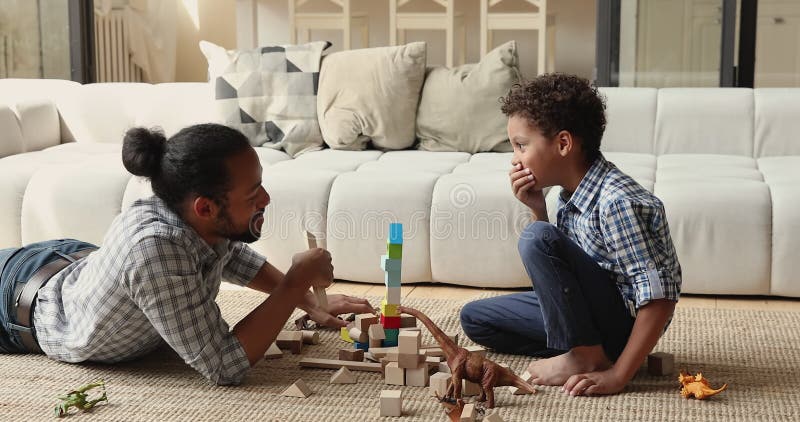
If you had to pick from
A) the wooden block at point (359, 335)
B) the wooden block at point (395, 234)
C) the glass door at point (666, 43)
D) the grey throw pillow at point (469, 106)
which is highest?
the glass door at point (666, 43)

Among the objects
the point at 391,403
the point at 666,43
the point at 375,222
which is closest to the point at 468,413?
the point at 391,403

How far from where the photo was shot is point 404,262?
302 cm

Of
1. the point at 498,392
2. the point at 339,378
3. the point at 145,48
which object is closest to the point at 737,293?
the point at 498,392

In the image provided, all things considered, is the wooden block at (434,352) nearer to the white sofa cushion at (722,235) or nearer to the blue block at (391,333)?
the blue block at (391,333)

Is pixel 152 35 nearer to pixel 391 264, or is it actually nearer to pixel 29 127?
pixel 29 127

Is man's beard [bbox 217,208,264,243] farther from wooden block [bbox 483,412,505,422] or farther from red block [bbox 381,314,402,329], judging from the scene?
wooden block [bbox 483,412,505,422]

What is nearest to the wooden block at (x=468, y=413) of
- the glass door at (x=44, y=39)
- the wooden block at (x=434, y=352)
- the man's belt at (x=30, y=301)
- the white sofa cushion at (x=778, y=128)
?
the wooden block at (x=434, y=352)

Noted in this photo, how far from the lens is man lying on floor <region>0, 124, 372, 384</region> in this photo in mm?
1935

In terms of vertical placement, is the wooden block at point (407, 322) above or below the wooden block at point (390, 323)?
below

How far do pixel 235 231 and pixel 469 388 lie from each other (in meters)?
0.55

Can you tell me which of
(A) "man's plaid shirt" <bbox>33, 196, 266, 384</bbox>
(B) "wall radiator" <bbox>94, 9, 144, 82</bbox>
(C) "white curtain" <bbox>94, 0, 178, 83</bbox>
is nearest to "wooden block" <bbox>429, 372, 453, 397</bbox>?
(A) "man's plaid shirt" <bbox>33, 196, 266, 384</bbox>

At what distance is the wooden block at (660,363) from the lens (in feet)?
6.86

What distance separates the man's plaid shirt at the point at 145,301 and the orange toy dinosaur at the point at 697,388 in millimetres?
864

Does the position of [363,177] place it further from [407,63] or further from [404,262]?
[407,63]
